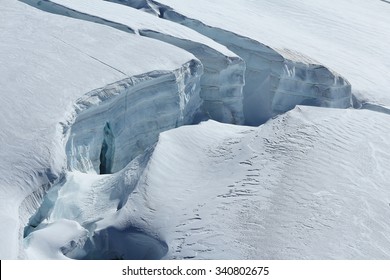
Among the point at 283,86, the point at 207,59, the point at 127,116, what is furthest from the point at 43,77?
the point at 283,86

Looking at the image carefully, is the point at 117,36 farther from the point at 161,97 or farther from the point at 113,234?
the point at 113,234

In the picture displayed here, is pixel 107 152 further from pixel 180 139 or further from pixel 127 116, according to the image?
pixel 180 139

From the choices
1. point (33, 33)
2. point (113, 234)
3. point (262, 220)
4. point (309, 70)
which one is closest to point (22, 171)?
point (113, 234)

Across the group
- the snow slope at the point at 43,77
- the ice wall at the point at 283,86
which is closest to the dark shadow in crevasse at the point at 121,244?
the snow slope at the point at 43,77

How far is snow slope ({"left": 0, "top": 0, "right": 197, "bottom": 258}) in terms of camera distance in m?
3.84

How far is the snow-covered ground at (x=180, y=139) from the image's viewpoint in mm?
3855

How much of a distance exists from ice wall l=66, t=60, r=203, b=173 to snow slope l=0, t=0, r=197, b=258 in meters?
0.08

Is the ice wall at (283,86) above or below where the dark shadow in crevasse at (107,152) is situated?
above

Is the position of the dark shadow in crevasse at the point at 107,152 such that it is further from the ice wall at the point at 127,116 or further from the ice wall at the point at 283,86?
the ice wall at the point at 283,86

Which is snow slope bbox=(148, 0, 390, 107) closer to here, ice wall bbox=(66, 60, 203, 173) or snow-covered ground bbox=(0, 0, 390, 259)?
snow-covered ground bbox=(0, 0, 390, 259)

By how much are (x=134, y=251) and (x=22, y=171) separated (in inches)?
27.0

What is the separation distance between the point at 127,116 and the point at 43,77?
1.87 feet

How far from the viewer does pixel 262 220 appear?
393 cm

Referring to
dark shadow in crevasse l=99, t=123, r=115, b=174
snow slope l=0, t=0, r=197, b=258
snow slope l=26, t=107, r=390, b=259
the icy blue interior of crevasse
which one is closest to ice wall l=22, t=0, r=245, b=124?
the icy blue interior of crevasse
